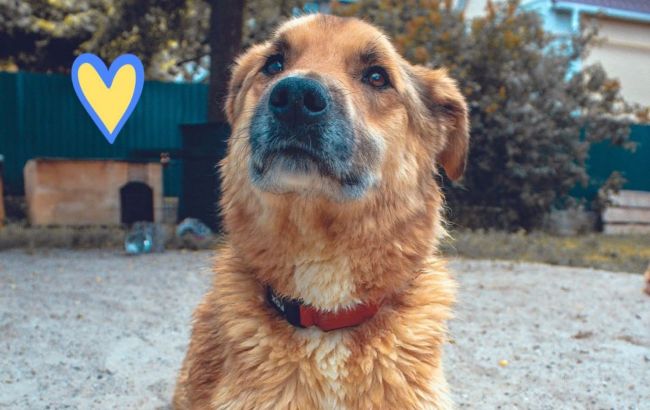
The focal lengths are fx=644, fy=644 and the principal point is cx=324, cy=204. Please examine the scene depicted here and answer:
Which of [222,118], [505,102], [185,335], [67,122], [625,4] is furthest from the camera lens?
[625,4]

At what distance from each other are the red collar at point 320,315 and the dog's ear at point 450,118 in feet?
3.20

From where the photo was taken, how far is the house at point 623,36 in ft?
54.6

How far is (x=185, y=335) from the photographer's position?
14.9ft

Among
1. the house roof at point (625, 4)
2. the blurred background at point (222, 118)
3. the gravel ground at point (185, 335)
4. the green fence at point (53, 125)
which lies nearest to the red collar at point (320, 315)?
the gravel ground at point (185, 335)

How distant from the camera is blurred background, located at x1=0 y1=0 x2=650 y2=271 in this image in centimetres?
819

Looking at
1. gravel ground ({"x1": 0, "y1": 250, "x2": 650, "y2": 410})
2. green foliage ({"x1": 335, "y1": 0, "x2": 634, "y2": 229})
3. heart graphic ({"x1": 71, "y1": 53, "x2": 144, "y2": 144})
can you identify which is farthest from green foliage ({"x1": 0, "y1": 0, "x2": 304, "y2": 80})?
heart graphic ({"x1": 71, "y1": 53, "x2": 144, "y2": 144})

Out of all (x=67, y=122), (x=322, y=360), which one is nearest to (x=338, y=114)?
(x=322, y=360)

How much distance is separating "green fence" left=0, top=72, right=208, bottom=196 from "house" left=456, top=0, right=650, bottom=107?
9080 millimetres

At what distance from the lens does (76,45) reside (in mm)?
11508

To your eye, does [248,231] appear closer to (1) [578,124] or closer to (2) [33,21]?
(1) [578,124]

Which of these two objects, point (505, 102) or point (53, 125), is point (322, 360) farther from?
point (53, 125)

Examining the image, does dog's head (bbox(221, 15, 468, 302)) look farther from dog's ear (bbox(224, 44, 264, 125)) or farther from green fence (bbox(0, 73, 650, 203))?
green fence (bbox(0, 73, 650, 203))

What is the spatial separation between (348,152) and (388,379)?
776 millimetres

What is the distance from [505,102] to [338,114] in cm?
888
